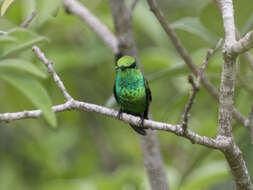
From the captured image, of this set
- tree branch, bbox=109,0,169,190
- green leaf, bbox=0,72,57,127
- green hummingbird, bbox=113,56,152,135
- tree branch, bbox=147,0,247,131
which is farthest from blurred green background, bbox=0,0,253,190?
green leaf, bbox=0,72,57,127

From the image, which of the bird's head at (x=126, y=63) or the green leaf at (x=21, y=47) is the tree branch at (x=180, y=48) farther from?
the green leaf at (x=21, y=47)

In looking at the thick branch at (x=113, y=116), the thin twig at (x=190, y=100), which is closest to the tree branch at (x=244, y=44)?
the thin twig at (x=190, y=100)

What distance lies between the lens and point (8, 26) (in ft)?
14.5

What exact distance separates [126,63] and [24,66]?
1.41 metres

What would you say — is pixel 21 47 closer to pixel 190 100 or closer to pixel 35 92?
pixel 35 92

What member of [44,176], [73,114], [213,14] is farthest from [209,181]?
[44,176]

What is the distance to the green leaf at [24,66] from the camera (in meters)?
2.15

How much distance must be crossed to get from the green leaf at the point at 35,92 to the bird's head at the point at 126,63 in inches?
49.0

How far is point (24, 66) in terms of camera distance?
2166 millimetres

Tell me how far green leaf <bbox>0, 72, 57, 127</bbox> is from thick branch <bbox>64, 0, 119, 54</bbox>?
1.27 metres

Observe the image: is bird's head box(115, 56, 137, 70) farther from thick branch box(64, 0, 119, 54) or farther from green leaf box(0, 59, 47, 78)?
green leaf box(0, 59, 47, 78)

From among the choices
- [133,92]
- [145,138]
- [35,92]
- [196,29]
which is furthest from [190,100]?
[133,92]

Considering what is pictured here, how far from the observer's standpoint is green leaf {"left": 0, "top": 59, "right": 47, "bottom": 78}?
215 cm

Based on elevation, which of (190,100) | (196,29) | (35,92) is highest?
(35,92)
